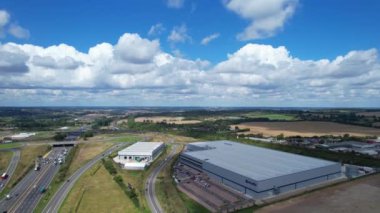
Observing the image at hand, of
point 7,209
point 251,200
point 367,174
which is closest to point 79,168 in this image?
point 7,209

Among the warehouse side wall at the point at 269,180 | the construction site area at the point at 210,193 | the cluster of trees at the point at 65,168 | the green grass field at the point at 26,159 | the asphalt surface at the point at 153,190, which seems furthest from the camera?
the green grass field at the point at 26,159

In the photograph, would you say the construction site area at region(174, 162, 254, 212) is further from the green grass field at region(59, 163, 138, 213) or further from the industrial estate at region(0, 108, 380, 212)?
the green grass field at region(59, 163, 138, 213)

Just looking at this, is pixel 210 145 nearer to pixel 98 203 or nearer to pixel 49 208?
pixel 98 203

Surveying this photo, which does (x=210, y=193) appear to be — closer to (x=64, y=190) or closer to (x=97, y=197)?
(x=97, y=197)

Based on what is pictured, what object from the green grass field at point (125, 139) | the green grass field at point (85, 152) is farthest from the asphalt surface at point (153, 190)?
the green grass field at point (125, 139)

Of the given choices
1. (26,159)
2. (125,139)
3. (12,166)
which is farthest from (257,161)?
(125,139)

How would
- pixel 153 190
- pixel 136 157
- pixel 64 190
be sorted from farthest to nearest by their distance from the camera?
pixel 136 157, pixel 64 190, pixel 153 190

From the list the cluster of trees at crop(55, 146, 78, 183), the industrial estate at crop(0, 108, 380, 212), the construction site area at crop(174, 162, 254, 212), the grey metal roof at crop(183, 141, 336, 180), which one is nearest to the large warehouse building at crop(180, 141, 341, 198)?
the grey metal roof at crop(183, 141, 336, 180)

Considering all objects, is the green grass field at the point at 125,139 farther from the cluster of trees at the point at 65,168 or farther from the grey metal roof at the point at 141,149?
the cluster of trees at the point at 65,168
